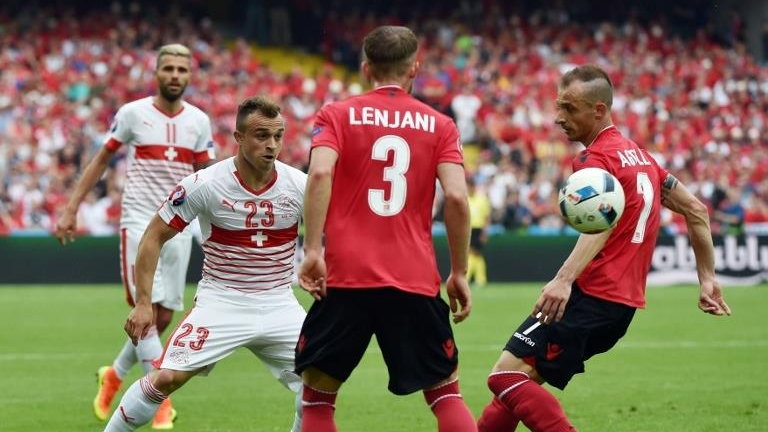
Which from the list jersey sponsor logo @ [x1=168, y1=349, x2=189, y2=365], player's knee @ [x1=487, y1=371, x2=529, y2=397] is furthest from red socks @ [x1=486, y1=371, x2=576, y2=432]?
jersey sponsor logo @ [x1=168, y1=349, x2=189, y2=365]

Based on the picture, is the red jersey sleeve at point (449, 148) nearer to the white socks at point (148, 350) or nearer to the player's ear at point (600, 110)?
the player's ear at point (600, 110)

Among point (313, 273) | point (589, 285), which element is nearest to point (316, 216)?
point (313, 273)

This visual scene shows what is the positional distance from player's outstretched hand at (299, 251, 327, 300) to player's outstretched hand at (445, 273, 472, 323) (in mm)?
636

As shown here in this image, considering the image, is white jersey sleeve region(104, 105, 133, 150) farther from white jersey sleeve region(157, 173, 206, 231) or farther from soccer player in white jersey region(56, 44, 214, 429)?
white jersey sleeve region(157, 173, 206, 231)

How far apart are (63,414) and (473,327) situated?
26.3ft

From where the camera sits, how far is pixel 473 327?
16.9 m

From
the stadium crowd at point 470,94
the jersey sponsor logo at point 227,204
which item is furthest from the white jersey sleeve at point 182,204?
the stadium crowd at point 470,94

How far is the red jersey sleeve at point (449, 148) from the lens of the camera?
6.07 metres

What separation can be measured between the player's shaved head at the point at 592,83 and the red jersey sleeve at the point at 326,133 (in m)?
1.59

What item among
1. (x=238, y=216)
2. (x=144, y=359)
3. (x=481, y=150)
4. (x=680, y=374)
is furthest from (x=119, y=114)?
(x=481, y=150)

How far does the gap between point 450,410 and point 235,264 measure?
5.54 feet

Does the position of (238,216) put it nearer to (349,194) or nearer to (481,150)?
(349,194)

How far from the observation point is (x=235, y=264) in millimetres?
7234

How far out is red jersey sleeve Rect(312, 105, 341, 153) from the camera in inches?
234
